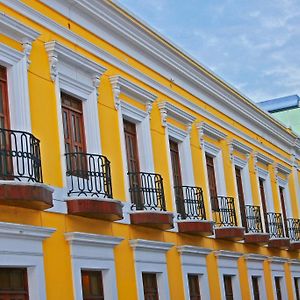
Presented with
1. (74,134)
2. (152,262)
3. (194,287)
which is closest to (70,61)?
(74,134)

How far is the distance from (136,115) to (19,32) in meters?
3.52

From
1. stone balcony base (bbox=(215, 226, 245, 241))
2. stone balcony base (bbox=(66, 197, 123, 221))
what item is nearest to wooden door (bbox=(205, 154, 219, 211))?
stone balcony base (bbox=(215, 226, 245, 241))

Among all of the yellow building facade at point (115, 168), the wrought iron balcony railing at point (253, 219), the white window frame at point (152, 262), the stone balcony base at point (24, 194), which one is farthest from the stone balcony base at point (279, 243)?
the stone balcony base at point (24, 194)

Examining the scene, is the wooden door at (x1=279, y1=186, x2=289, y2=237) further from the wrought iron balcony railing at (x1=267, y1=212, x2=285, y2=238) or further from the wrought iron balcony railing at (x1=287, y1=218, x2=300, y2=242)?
the wrought iron balcony railing at (x1=267, y1=212, x2=285, y2=238)

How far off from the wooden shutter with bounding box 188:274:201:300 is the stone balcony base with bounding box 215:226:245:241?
1.23m

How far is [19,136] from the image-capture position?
29.3ft

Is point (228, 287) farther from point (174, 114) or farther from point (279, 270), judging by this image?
point (174, 114)

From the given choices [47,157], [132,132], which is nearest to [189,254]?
[132,132]

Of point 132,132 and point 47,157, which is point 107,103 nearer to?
point 132,132

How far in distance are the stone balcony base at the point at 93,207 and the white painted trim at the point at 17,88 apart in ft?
3.88

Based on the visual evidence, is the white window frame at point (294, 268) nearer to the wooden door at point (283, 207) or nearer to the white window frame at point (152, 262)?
the wooden door at point (283, 207)

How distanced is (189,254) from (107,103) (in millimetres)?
3446

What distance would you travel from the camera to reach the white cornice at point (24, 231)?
8219mm

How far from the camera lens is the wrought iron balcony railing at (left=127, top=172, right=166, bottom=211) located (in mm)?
11617
